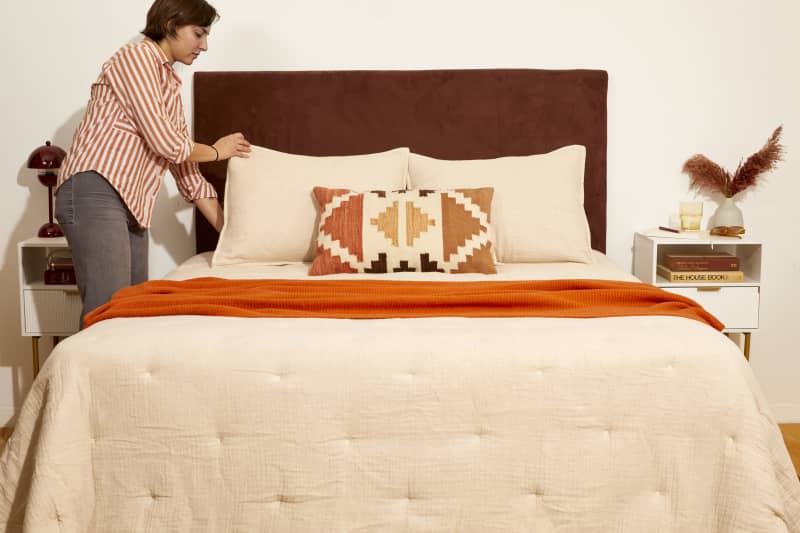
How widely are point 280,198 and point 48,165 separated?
3.19 ft

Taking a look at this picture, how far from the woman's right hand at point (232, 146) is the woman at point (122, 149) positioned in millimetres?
238

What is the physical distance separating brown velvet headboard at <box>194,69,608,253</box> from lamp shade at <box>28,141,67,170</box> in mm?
566

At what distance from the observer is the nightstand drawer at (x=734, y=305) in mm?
3426

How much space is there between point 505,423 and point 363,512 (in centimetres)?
39

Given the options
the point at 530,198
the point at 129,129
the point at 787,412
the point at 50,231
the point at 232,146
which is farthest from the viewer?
the point at 787,412

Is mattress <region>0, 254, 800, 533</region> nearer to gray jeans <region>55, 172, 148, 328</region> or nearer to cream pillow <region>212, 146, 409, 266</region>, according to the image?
gray jeans <region>55, 172, 148, 328</region>

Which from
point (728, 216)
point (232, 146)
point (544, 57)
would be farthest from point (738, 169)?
point (232, 146)

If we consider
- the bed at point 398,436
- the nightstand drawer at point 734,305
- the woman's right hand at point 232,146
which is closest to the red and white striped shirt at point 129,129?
the woman's right hand at point 232,146

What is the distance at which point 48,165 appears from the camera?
3.45m

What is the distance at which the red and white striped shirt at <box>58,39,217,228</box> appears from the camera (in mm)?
2918

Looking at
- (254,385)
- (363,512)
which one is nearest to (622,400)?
(363,512)

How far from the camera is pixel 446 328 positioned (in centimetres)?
219

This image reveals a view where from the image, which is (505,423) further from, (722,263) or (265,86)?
(265,86)

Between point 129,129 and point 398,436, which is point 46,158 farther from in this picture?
A: point 398,436
